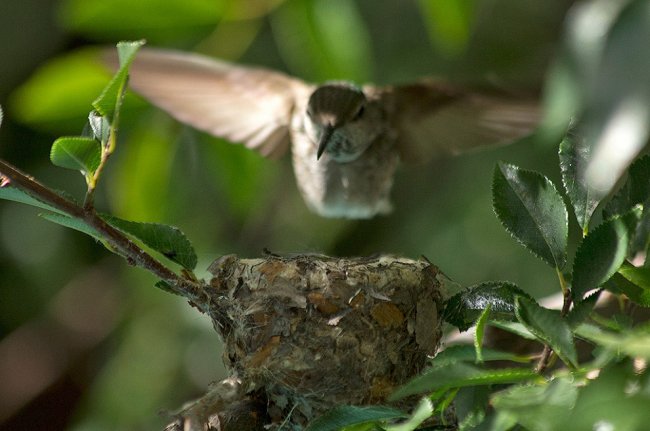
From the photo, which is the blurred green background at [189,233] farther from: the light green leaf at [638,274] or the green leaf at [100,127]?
the light green leaf at [638,274]

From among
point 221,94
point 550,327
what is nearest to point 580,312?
point 550,327

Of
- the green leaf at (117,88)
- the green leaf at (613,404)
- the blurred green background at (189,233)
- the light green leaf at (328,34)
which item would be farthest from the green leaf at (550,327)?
the blurred green background at (189,233)

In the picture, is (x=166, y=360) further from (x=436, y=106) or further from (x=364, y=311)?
(x=364, y=311)

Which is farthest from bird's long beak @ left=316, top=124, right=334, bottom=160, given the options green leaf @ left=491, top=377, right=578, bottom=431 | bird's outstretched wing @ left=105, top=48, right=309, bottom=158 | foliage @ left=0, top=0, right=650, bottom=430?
green leaf @ left=491, top=377, right=578, bottom=431

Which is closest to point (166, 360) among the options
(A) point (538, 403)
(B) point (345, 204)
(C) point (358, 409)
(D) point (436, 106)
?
(B) point (345, 204)

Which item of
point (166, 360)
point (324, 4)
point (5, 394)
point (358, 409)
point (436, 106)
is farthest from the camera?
point (5, 394)
